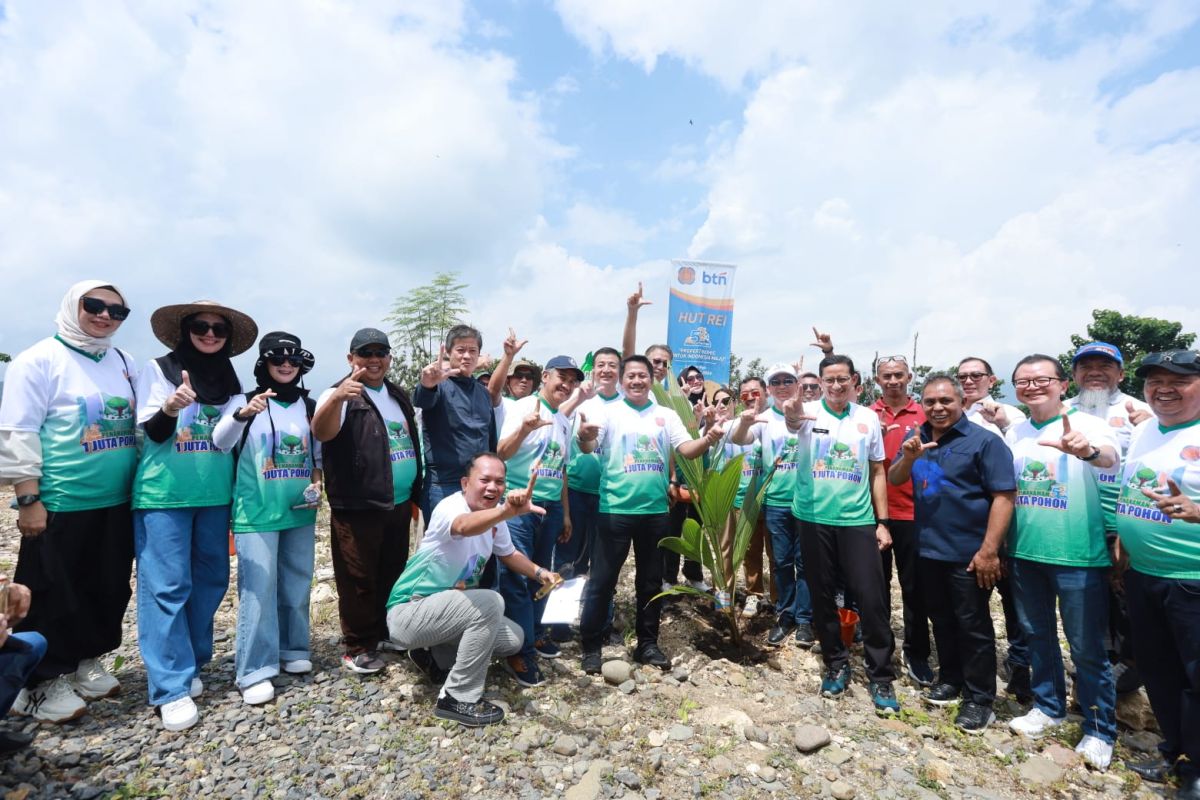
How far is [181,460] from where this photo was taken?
353cm

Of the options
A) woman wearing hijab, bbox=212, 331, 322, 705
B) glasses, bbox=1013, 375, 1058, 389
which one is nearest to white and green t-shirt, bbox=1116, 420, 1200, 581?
glasses, bbox=1013, 375, 1058, 389

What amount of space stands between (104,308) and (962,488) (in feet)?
17.0

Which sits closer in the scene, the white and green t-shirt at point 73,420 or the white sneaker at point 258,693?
the white and green t-shirt at point 73,420

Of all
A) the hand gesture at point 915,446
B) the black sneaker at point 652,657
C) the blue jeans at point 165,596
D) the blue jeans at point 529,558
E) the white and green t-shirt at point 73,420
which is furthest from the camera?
the black sneaker at point 652,657

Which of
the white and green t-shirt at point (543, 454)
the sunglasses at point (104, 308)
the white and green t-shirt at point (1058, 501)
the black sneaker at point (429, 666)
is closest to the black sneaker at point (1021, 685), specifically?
the white and green t-shirt at point (1058, 501)

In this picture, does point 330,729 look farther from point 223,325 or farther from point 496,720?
point 223,325

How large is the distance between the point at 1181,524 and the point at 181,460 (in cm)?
533

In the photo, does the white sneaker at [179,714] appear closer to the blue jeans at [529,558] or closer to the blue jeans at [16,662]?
the blue jeans at [16,662]

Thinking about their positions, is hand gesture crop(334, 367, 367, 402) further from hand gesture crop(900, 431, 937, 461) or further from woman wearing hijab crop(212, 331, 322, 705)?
hand gesture crop(900, 431, 937, 461)

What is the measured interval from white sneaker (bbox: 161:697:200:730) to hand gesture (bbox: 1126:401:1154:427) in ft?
19.8

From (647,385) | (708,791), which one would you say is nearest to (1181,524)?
(708,791)

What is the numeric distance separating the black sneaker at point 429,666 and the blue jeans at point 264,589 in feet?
2.72

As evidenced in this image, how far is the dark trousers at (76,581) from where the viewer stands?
10.8 feet

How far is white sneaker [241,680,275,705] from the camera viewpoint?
3.62 m
